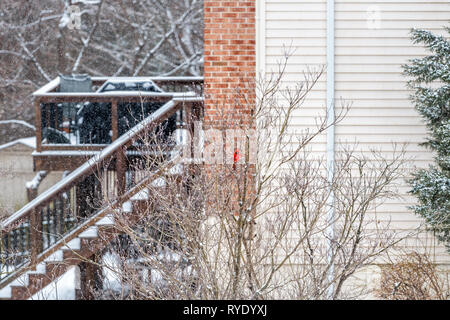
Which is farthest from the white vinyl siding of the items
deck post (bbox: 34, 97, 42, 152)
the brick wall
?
deck post (bbox: 34, 97, 42, 152)

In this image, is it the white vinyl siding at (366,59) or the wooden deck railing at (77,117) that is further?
the wooden deck railing at (77,117)

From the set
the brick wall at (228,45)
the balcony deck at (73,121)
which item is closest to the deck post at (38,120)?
→ the balcony deck at (73,121)

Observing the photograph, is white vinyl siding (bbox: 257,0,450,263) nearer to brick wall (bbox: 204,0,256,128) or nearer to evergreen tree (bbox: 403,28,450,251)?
brick wall (bbox: 204,0,256,128)

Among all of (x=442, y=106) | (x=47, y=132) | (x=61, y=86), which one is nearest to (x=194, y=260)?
(x=442, y=106)

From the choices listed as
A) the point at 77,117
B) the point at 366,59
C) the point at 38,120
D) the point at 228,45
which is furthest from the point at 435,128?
the point at 38,120

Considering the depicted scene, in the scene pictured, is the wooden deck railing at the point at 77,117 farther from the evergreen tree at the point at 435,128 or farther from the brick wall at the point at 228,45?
the evergreen tree at the point at 435,128

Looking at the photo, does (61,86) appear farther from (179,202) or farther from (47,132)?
(179,202)

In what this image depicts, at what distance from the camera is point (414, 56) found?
6203mm

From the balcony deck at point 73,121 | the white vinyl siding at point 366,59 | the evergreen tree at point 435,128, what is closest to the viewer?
the evergreen tree at point 435,128

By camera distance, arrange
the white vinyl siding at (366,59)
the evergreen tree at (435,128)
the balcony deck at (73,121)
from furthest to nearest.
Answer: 1. the balcony deck at (73,121)
2. the white vinyl siding at (366,59)
3. the evergreen tree at (435,128)

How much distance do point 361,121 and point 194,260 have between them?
2792mm

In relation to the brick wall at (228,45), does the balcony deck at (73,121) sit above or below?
below

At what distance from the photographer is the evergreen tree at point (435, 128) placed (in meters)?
5.30

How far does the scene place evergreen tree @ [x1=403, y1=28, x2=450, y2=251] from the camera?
530 centimetres
